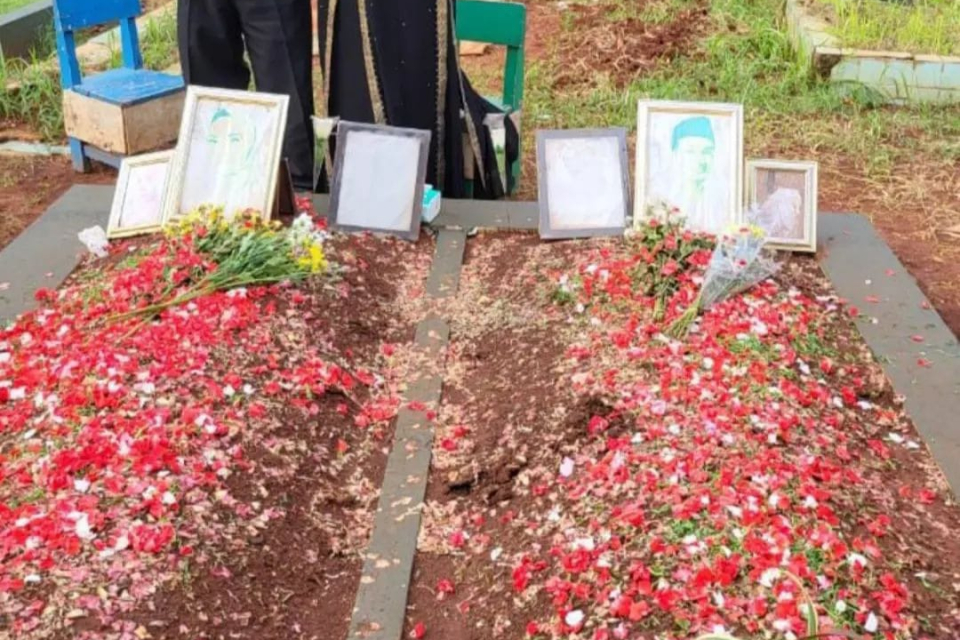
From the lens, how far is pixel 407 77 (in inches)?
161

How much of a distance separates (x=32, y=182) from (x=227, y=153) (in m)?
2.09

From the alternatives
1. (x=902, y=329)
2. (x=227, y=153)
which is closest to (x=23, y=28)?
(x=227, y=153)

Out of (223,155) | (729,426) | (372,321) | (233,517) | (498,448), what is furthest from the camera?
(223,155)

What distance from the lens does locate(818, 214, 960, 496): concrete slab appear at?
2.86 meters

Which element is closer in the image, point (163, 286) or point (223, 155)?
point (163, 286)

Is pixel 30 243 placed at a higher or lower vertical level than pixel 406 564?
higher

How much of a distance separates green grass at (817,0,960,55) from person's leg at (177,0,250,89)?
3.48 metres

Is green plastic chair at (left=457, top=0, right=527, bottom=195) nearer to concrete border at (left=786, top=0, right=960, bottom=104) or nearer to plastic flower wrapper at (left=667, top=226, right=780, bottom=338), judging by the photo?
plastic flower wrapper at (left=667, top=226, right=780, bottom=338)

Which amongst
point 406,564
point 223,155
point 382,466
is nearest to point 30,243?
point 223,155

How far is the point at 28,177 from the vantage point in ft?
17.5

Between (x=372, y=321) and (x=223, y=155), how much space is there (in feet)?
2.53

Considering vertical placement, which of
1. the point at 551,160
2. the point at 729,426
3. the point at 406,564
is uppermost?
the point at 551,160

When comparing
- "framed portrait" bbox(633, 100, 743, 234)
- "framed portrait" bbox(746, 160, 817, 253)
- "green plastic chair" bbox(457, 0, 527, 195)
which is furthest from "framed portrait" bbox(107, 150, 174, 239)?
"framed portrait" bbox(746, 160, 817, 253)

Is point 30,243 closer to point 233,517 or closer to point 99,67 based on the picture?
point 233,517
